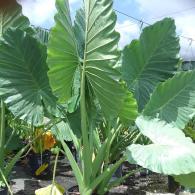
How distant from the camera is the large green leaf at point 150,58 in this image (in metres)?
1.73

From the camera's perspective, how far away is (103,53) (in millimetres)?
1389

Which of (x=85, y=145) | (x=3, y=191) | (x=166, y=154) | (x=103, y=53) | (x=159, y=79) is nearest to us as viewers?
(x=166, y=154)

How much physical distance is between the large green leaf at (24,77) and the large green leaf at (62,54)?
167 mm

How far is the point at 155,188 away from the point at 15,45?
4.92ft

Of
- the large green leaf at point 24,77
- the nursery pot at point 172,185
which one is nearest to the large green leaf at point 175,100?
the large green leaf at point 24,77

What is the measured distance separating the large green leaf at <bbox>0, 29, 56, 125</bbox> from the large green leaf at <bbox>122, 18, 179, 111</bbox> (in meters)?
0.45

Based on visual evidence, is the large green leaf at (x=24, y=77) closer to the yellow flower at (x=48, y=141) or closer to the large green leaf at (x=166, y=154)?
the large green leaf at (x=166, y=154)

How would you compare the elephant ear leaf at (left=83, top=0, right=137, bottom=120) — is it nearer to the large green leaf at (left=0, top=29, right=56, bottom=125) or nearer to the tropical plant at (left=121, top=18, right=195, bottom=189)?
the tropical plant at (left=121, top=18, right=195, bottom=189)

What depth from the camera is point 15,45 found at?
157 cm

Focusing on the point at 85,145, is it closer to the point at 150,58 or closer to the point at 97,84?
the point at 97,84

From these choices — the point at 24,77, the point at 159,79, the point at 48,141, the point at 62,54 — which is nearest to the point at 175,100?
the point at 159,79

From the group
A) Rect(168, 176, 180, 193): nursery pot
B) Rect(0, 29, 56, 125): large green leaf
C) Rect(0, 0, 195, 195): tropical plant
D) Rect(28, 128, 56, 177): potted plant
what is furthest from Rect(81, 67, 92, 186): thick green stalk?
Rect(28, 128, 56, 177): potted plant

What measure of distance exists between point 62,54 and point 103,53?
17cm

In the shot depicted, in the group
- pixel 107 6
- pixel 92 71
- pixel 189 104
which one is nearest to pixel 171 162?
pixel 92 71
